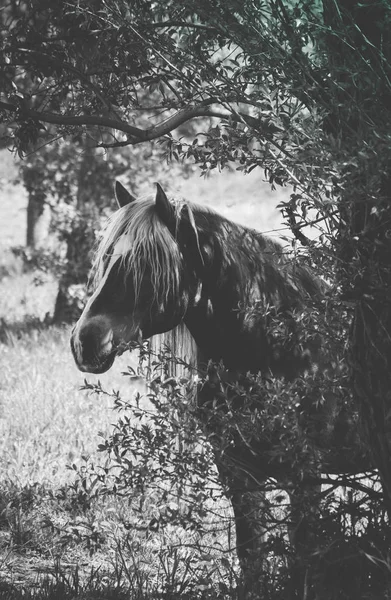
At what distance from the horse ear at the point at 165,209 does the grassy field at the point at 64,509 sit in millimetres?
907

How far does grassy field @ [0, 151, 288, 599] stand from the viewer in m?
2.96

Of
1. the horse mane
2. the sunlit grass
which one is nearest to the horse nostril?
the horse mane

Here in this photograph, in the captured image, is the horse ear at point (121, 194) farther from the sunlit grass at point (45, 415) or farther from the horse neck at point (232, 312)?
the sunlit grass at point (45, 415)

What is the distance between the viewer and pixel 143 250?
2768mm

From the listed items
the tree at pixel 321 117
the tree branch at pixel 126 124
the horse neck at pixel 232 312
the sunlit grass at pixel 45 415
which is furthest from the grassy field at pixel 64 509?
the tree branch at pixel 126 124

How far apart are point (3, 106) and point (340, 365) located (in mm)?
1641

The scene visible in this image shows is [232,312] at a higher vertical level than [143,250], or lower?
lower

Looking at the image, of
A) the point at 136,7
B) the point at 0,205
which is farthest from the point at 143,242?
the point at 0,205

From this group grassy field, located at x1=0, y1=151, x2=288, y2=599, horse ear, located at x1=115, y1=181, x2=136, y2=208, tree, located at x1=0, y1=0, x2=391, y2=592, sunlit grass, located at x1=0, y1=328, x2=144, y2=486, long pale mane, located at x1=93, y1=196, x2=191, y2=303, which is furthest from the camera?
sunlit grass, located at x1=0, y1=328, x2=144, y2=486

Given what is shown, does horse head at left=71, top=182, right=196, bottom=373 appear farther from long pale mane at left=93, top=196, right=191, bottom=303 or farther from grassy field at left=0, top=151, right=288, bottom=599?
grassy field at left=0, top=151, right=288, bottom=599

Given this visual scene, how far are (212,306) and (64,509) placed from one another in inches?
41.8

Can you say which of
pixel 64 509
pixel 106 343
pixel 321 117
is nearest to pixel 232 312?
pixel 106 343

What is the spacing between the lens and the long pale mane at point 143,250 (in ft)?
9.09

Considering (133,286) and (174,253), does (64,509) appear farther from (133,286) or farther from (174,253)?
(174,253)
